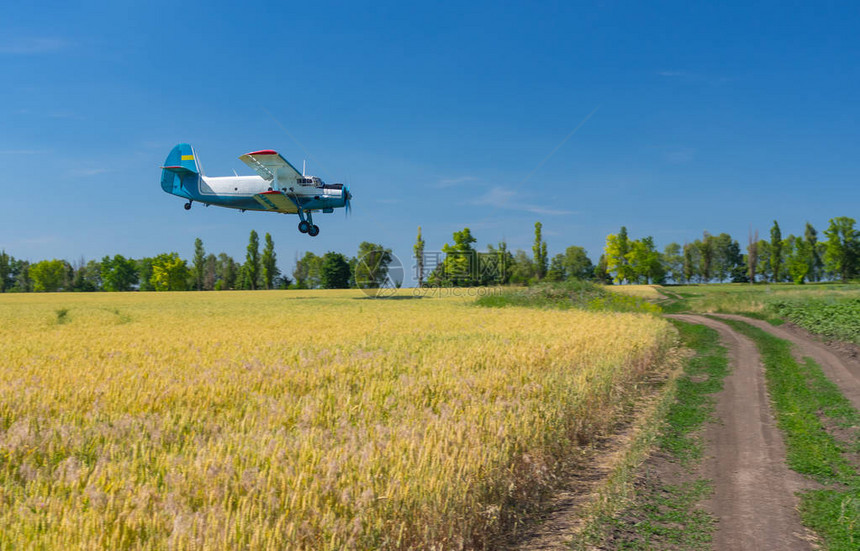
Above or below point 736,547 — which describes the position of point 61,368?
above

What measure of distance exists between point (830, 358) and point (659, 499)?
15782 millimetres

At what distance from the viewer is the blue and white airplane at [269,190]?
26875mm

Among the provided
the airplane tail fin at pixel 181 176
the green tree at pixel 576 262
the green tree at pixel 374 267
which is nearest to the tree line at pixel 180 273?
the green tree at pixel 374 267

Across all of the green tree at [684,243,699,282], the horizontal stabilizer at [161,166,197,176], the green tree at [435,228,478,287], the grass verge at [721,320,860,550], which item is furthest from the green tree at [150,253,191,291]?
the green tree at [684,243,699,282]

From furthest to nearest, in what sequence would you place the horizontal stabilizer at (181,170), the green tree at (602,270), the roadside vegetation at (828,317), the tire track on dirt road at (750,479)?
the green tree at (602,270) → the horizontal stabilizer at (181,170) → the roadside vegetation at (828,317) → the tire track on dirt road at (750,479)

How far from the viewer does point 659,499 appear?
6656mm

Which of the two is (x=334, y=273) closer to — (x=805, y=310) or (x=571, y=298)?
(x=571, y=298)

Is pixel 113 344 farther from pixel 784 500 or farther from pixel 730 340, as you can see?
pixel 730 340

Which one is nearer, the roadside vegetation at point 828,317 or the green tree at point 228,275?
the roadside vegetation at point 828,317

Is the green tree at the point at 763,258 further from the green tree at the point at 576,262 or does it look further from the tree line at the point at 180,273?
the tree line at the point at 180,273

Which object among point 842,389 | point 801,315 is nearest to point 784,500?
point 842,389

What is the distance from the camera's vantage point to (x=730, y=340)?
23.2 m

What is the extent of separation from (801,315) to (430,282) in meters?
59.8

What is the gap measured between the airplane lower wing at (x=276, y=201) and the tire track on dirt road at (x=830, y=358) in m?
24.1
